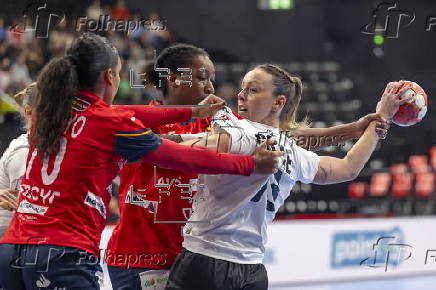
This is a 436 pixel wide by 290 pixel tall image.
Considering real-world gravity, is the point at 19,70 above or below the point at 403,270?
above

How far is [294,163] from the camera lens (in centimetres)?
312

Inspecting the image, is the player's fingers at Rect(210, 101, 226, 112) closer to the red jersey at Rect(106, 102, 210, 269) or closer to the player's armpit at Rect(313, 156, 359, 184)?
the red jersey at Rect(106, 102, 210, 269)

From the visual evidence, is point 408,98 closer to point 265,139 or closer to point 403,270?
point 265,139

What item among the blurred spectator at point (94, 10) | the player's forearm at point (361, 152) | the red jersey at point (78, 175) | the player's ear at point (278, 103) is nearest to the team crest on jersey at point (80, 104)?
the red jersey at point (78, 175)

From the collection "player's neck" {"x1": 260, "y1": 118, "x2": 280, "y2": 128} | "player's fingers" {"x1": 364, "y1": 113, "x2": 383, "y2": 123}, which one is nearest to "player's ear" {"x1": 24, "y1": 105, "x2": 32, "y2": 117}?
"player's neck" {"x1": 260, "y1": 118, "x2": 280, "y2": 128}

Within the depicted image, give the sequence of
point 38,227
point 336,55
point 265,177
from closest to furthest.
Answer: point 38,227 → point 265,177 → point 336,55

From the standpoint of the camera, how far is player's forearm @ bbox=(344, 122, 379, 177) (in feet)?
10.5

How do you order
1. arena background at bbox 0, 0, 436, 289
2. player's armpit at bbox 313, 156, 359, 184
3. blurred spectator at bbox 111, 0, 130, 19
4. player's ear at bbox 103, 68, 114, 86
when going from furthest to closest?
1. blurred spectator at bbox 111, 0, 130, 19
2. arena background at bbox 0, 0, 436, 289
3. player's armpit at bbox 313, 156, 359, 184
4. player's ear at bbox 103, 68, 114, 86

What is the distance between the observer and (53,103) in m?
2.68

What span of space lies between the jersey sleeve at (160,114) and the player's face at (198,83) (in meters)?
0.15

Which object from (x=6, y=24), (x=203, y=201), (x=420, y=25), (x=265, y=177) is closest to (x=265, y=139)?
(x=265, y=177)

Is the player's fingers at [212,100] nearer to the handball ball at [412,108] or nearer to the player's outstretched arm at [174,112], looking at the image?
the player's outstretched arm at [174,112]

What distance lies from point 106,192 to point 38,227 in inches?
12.0

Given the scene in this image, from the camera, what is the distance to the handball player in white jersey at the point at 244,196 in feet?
9.55
